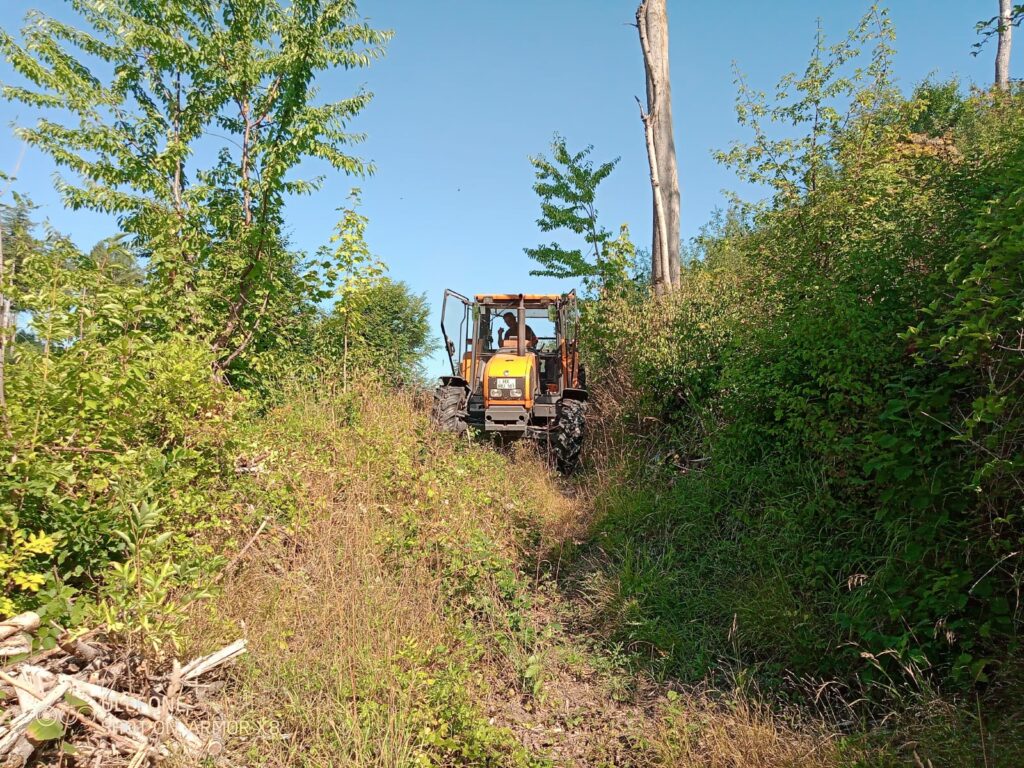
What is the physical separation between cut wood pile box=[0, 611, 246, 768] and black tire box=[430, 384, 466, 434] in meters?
5.19

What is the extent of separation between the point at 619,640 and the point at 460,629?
110cm

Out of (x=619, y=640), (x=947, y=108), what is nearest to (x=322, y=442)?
(x=619, y=640)

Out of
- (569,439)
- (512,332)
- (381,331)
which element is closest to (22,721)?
(569,439)

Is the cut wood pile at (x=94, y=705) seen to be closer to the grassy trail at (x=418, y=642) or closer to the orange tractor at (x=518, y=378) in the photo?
the grassy trail at (x=418, y=642)

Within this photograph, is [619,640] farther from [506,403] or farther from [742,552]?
[506,403]

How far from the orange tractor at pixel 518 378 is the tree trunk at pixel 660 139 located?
214 centimetres

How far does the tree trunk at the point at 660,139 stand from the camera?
9.53 metres

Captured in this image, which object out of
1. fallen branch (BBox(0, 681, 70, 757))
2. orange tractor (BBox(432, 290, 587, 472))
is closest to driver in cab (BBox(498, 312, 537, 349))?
orange tractor (BBox(432, 290, 587, 472))

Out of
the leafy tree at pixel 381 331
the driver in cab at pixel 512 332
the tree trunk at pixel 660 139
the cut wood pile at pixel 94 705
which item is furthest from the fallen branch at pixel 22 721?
the tree trunk at pixel 660 139

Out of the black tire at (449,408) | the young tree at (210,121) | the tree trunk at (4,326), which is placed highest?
the young tree at (210,121)

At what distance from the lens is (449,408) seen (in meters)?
8.06

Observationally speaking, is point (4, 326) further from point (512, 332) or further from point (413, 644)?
point (512, 332)

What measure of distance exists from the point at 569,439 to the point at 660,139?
5.64 metres

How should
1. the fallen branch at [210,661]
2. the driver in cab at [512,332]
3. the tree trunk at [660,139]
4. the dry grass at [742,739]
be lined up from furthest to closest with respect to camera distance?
the tree trunk at [660,139], the driver in cab at [512,332], the fallen branch at [210,661], the dry grass at [742,739]
